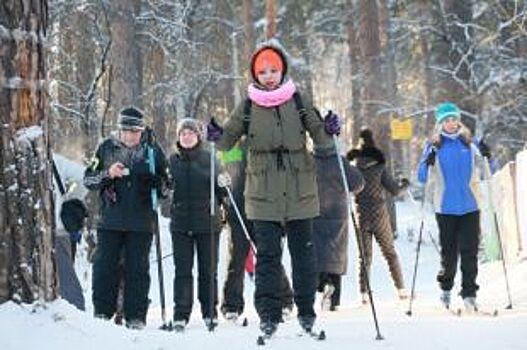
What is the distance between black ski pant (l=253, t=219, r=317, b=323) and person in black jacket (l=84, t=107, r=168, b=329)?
1.32 m

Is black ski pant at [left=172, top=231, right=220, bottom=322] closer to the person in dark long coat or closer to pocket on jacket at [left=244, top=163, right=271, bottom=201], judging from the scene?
pocket on jacket at [left=244, top=163, right=271, bottom=201]

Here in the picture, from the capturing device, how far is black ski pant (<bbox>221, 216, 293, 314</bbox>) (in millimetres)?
8578

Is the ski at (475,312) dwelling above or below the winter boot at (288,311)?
above

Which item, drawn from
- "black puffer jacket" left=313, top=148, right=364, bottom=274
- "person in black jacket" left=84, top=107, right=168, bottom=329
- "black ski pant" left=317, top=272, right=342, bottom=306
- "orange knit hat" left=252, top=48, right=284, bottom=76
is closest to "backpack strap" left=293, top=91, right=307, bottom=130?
"orange knit hat" left=252, top=48, right=284, bottom=76

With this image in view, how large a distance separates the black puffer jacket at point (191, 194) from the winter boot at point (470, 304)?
2.27 m

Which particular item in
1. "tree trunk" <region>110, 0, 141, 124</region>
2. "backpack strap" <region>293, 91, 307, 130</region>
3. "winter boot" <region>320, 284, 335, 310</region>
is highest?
"tree trunk" <region>110, 0, 141, 124</region>

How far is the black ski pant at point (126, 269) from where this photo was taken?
294 inches

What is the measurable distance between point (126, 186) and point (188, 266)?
101 cm

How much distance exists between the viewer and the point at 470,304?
835cm

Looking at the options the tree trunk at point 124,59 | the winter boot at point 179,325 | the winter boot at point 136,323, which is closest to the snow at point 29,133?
the winter boot at point 136,323

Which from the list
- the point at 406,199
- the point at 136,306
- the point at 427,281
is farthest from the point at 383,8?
the point at 136,306

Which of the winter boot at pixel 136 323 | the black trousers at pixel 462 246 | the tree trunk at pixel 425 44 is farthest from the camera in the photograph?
the tree trunk at pixel 425 44

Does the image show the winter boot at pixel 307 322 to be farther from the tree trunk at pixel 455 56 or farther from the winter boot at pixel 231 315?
the tree trunk at pixel 455 56

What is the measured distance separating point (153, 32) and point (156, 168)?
12.6 meters
